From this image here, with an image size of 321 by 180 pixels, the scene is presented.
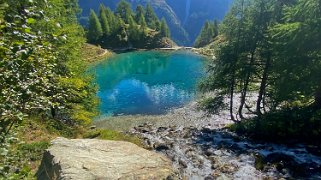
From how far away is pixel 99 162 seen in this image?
11367 millimetres

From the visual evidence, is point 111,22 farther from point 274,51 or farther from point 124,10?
point 274,51

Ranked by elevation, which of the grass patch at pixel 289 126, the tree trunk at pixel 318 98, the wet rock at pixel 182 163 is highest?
the tree trunk at pixel 318 98

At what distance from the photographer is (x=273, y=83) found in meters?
27.6

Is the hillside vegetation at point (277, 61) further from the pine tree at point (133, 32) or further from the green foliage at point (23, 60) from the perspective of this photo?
the pine tree at point (133, 32)

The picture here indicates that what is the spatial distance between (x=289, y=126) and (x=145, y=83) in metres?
39.3

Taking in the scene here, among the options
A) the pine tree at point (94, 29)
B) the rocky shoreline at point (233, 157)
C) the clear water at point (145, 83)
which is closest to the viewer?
the rocky shoreline at point (233, 157)

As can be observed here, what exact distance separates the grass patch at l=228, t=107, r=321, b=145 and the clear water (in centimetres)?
1752

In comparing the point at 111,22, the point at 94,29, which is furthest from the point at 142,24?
the point at 94,29

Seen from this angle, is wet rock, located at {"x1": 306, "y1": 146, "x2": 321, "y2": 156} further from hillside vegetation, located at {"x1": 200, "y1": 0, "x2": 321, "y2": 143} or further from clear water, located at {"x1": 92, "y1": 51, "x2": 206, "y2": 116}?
clear water, located at {"x1": 92, "y1": 51, "x2": 206, "y2": 116}

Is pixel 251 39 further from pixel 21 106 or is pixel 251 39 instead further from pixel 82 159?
pixel 21 106

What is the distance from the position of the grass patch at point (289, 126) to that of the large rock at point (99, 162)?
1409cm

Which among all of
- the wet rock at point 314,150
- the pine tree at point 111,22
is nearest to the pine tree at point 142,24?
the pine tree at point 111,22

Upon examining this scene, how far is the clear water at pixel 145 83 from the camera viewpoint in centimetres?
4397

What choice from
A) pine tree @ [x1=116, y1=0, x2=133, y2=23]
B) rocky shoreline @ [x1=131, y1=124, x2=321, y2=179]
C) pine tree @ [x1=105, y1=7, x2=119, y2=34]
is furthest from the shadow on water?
pine tree @ [x1=116, y1=0, x2=133, y2=23]
